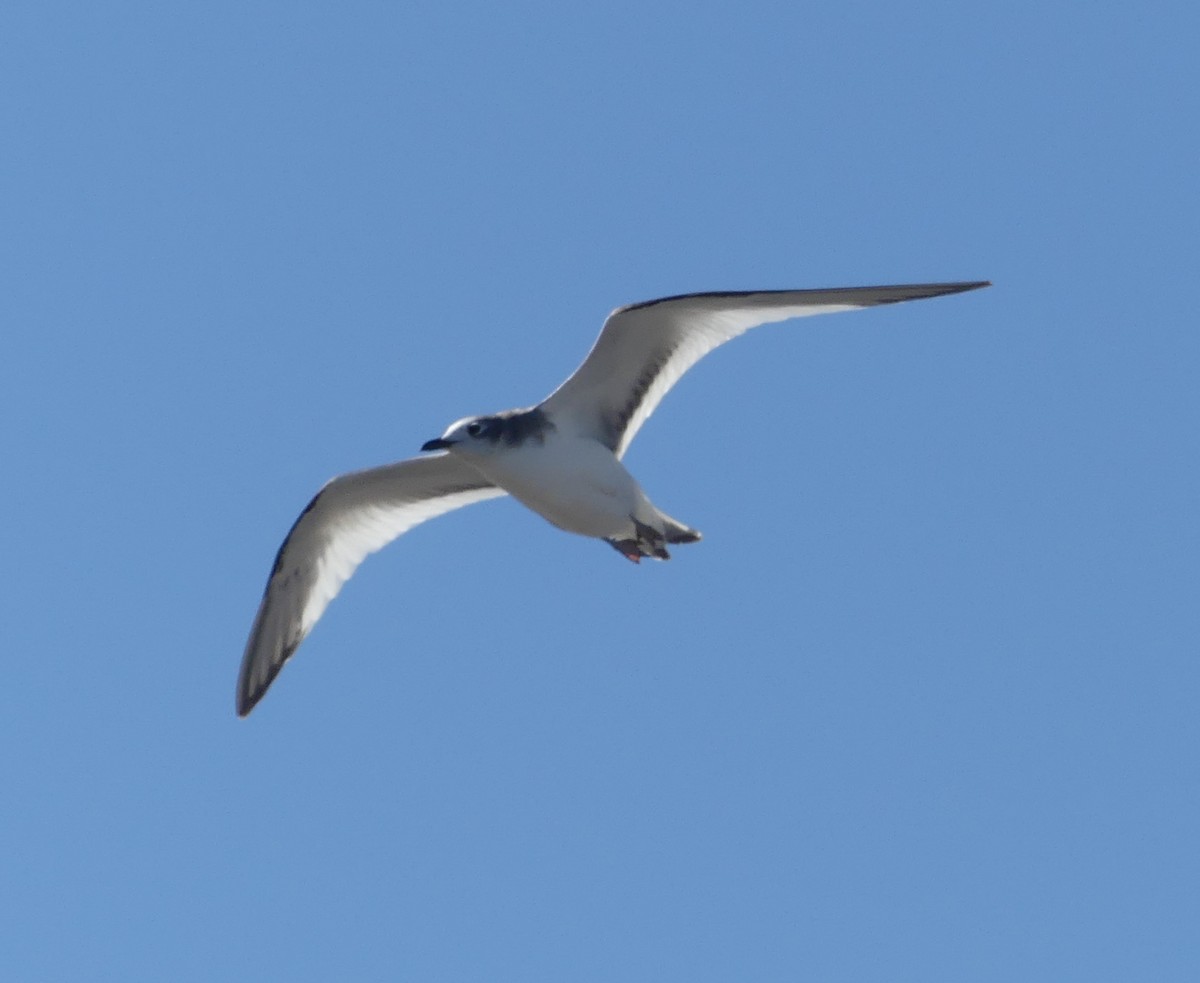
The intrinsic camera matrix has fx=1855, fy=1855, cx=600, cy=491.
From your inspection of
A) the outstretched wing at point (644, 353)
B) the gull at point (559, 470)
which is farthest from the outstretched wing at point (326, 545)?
the outstretched wing at point (644, 353)

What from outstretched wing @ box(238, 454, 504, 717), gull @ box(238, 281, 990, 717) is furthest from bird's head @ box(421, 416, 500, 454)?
outstretched wing @ box(238, 454, 504, 717)

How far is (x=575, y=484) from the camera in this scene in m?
14.0

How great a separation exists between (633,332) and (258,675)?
4761mm

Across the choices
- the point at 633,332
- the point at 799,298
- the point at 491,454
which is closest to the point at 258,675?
the point at 491,454

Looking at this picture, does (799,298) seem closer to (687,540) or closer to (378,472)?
(687,540)

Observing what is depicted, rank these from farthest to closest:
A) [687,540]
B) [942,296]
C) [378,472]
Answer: [378,472] < [687,540] < [942,296]

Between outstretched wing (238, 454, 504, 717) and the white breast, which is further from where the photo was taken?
outstretched wing (238, 454, 504, 717)

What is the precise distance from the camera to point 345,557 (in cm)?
1645

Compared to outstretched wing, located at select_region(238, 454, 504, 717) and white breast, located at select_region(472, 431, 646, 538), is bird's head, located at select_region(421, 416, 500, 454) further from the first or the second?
outstretched wing, located at select_region(238, 454, 504, 717)

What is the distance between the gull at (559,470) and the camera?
14.0 m

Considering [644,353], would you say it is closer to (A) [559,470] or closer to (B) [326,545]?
(A) [559,470]

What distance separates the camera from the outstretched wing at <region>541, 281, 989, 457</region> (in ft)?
46.4

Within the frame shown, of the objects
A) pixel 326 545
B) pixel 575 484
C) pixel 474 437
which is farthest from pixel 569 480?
pixel 326 545

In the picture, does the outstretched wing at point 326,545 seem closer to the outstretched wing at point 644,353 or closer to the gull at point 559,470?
the gull at point 559,470
